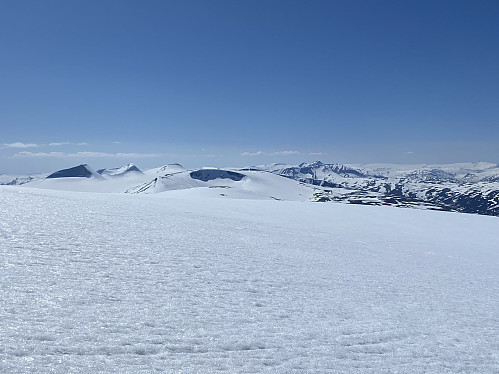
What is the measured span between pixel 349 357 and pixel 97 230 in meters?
9.29

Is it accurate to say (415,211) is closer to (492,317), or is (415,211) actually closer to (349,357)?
(492,317)

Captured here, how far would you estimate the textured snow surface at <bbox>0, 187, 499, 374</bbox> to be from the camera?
15.0 feet

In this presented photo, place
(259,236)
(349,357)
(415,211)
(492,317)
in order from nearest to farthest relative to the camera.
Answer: (349,357), (492,317), (259,236), (415,211)

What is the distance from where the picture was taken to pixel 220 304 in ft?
21.5

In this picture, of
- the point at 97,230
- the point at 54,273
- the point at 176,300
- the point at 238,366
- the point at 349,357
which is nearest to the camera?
the point at 238,366

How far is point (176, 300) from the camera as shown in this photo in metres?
6.44

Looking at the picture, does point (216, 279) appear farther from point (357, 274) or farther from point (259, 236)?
point (259, 236)

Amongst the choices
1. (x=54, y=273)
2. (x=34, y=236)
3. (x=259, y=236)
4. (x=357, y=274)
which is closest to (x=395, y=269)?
(x=357, y=274)

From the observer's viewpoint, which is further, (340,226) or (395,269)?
(340,226)

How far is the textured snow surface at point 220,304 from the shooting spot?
4.59m

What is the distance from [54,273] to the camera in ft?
22.6

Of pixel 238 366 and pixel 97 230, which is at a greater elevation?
pixel 97 230

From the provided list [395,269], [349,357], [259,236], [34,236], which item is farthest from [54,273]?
[395,269]

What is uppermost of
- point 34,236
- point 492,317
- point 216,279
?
point 34,236
